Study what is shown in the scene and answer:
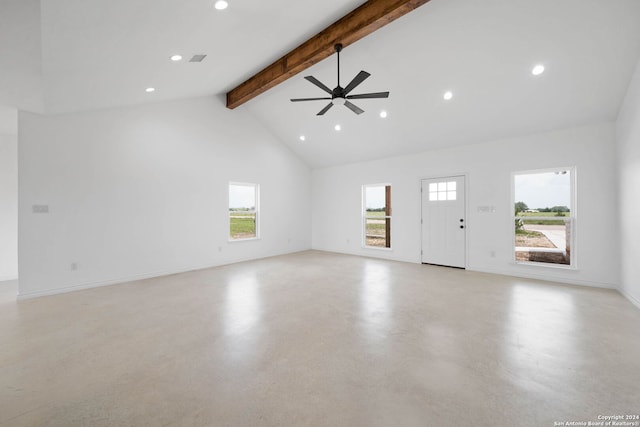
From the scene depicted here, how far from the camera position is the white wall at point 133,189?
4.02 metres

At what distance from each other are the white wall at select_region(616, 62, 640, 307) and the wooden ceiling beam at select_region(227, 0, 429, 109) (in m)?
3.00

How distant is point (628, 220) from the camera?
365 cm

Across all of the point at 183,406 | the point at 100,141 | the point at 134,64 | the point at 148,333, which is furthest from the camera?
the point at 100,141

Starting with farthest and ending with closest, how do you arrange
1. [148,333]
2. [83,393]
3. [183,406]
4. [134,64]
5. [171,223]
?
[171,223], [134,64], [148,333], [83,393], [183,406]

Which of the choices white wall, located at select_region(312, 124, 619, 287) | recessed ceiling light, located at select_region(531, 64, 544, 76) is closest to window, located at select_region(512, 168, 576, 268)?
white wall, located at select_region(312, 124, 619, 287)

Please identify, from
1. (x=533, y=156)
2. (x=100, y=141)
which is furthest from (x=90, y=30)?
(x=533, y=156)

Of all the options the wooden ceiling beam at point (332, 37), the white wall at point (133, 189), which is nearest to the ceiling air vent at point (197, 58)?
the wooden ceiling beam at point (332, 37)

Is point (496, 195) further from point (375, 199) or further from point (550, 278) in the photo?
point (375, 199)

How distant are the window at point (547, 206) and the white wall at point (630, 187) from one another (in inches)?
26.9

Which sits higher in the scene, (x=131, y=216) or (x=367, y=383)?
(x=131, y=216)

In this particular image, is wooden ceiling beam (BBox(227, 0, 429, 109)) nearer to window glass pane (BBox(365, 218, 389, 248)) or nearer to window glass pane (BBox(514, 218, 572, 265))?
window glass pane (BBox(514, 218, 572, 265))

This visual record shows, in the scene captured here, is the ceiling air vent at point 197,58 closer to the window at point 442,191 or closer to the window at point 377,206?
the window at point 377,206

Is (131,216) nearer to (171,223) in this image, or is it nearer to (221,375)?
(171,223)

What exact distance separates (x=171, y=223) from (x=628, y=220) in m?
7.26
